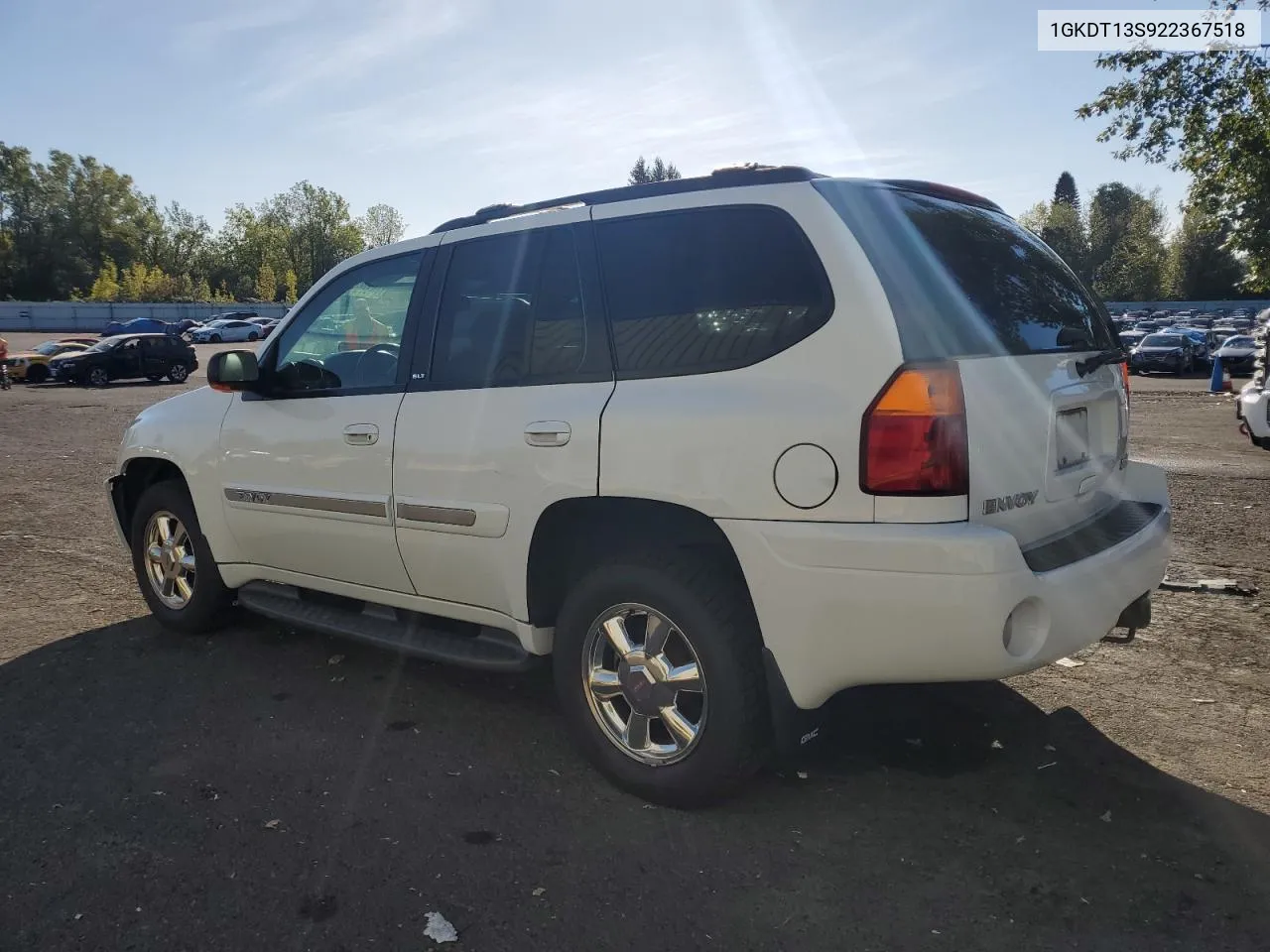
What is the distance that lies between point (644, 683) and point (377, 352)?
6.11ft

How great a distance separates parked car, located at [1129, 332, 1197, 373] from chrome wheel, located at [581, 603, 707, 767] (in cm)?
3277

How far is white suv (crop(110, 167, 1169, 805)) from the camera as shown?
275 centimetres

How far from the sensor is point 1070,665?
449 cm

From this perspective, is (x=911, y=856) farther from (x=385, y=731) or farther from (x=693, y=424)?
(x=385, y=731)

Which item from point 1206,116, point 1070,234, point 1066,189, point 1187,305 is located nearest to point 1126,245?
point 1070,234

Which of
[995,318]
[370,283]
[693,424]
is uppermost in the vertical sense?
[370,283]

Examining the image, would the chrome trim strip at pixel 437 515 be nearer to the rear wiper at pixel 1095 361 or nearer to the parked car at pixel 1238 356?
the rear wiper at pixel 1095 361

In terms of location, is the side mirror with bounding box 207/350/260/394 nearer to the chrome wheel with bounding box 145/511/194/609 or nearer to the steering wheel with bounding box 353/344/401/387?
the steering wheel with bounding box 353/344/401/387

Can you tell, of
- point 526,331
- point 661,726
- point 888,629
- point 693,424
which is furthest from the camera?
point 526,331

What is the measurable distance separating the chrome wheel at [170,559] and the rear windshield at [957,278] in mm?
3670

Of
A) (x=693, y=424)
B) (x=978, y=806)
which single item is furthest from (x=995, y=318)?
(x=978, y=806)

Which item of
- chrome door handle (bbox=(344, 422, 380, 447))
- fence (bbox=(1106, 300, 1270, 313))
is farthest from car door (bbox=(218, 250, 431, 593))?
fence (bbox=(1106, 300, 1270, 313))

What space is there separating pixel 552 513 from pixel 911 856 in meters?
1.55

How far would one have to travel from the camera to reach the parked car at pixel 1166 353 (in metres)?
32.0
